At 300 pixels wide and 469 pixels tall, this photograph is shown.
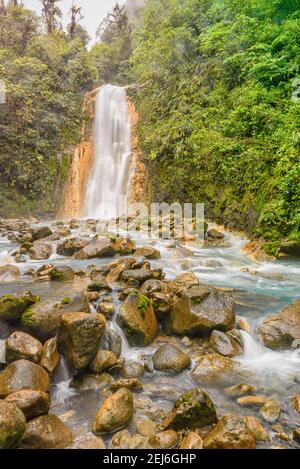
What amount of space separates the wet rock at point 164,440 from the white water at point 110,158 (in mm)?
14056

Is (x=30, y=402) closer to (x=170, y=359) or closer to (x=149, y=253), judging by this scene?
(x=170, y=359)

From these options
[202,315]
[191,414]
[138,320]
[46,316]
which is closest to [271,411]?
[191,414]

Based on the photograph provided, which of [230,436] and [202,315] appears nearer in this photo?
[230,436]

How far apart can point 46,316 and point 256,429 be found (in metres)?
2.87

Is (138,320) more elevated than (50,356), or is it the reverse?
(138,320)

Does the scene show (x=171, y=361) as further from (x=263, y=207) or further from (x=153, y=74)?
(x=153, y=74)

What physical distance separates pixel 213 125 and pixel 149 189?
4.58 metres

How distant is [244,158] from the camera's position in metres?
11.2

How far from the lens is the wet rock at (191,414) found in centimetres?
301

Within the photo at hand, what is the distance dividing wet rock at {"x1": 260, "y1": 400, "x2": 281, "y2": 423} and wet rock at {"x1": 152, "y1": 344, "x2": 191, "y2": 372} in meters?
1.09

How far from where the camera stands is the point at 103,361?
391 cm

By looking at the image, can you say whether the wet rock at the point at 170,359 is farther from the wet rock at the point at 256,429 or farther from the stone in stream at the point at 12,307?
the stone in stream at the point at 12,307

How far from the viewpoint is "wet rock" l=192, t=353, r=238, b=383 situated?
12.9 feet
